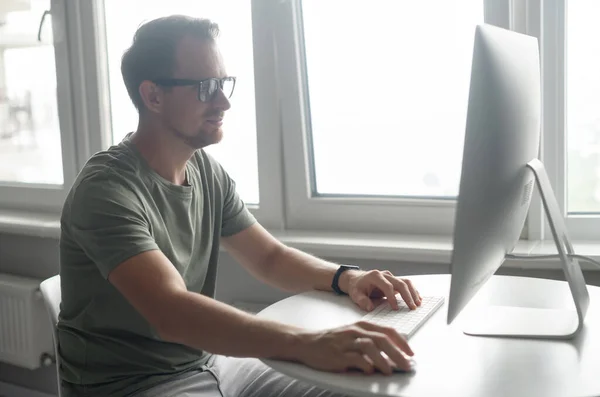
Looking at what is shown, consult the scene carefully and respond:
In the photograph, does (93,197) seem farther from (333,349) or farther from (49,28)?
(49,28)

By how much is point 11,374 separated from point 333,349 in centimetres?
215

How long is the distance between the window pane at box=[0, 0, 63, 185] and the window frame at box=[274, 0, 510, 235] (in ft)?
3.45

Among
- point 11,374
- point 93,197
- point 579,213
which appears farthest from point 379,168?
point 11,374

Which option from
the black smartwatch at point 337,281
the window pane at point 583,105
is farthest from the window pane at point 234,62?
the window pane at point 583,105

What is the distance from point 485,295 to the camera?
1.59m

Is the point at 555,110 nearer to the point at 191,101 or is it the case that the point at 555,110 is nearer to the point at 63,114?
the point at 191,101

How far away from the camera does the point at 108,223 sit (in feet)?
4.79

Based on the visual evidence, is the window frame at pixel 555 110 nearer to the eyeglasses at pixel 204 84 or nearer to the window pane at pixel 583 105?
the window pane at pixel 583 105

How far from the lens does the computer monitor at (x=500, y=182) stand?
1050 mm

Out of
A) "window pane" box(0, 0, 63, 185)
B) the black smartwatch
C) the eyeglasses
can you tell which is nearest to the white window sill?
the black smartwatch

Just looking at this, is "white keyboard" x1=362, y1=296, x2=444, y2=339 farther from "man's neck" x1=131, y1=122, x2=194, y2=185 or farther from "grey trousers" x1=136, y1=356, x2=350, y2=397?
"man's neck" x1=131, y1=122, x2=194, y2=185

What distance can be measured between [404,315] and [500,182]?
41 centimetres

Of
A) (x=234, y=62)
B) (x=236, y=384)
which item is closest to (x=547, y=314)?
(x=236, y=384)

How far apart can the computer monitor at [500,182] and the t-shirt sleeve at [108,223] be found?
→ 632 millimetres
